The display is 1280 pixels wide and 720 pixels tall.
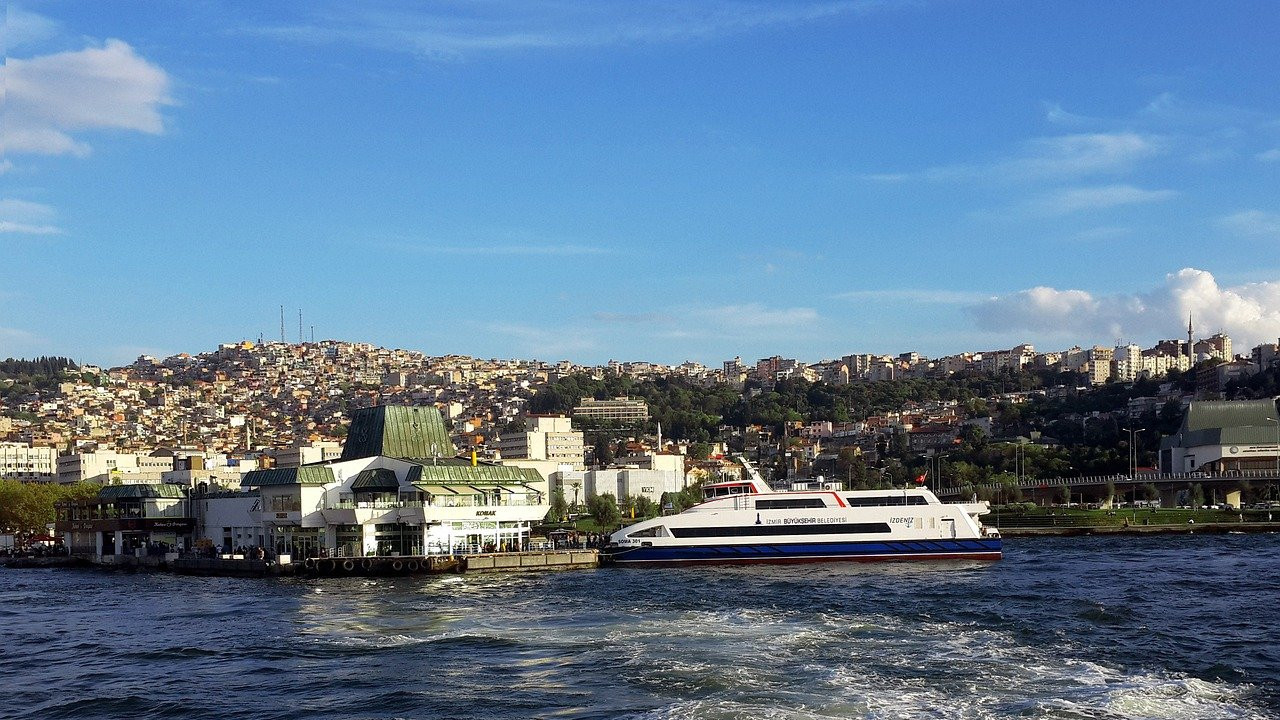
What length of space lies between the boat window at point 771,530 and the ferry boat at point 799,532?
4 cm

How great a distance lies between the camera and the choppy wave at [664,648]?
907 inches

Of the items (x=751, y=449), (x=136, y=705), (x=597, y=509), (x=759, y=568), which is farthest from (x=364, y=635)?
(x=751, y=449)

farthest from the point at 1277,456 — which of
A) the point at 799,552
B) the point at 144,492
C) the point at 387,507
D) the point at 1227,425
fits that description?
the point at 144,492

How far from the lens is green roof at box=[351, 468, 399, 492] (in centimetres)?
5459

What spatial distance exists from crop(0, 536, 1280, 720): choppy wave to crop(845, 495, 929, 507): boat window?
8341mm

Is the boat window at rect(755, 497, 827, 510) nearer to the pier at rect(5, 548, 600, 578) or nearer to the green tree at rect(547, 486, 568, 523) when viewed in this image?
the pier at rect(5, 548, 600, 578)

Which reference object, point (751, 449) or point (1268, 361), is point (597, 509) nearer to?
point (751, 449)

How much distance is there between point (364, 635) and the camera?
31.7 metres

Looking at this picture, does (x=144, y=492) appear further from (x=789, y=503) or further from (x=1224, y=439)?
→ (x=1224, y=439)

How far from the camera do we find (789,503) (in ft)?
181

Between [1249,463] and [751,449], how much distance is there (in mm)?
78264

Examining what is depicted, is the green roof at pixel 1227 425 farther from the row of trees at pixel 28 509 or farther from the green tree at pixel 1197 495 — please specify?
the row of trees at pixel 28 509

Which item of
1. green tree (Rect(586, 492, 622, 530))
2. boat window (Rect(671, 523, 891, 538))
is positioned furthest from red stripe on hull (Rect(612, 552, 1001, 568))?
green tree (Rect(586, 492, 622, 530))

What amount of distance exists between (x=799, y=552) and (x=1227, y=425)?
267 ft
